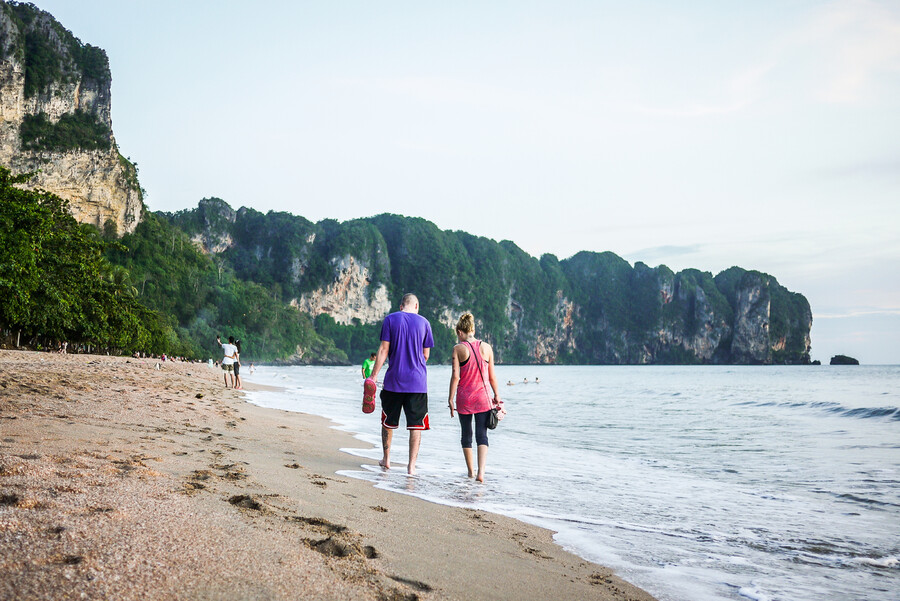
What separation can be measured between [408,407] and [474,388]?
29.5 inches

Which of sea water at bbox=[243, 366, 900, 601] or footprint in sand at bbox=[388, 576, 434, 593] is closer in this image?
footprint in sand at bbox=[388, 576, 434, 593]

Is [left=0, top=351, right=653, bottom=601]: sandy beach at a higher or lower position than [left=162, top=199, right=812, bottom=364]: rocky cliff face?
lower

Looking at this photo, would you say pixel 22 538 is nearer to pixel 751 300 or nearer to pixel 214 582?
pixel 214 582

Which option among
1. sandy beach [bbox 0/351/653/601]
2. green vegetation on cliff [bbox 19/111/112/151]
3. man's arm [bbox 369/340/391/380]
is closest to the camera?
sandy beach [bbox 0/351/653/601]

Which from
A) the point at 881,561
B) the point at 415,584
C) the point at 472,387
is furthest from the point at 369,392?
the point at 881,561

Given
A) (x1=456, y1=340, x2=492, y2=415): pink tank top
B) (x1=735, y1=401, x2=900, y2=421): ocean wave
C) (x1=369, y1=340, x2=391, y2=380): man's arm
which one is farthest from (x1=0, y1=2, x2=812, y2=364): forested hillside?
(x1=735, y1=401, x2=900, y2=421): ocean wave

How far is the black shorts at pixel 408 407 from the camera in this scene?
5840 millimetres

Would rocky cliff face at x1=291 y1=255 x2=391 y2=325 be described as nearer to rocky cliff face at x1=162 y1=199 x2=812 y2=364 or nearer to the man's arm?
rocky cliff face at x1=162 y1=199 x2=812 y2=364

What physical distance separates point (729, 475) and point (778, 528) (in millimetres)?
2909

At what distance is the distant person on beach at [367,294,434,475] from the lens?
5793 mm

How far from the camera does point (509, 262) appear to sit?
181750mm

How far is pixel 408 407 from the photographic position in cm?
586

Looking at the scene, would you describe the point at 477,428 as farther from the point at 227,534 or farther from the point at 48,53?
the point at 48,53

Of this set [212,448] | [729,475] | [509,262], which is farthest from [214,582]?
[509,262]
